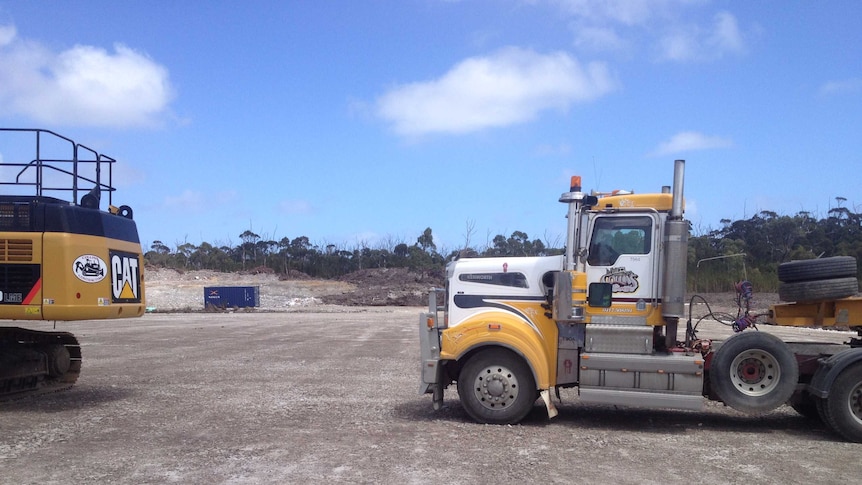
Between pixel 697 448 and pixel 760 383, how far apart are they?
4.51ft

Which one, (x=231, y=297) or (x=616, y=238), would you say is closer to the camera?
(x=616, y=238)

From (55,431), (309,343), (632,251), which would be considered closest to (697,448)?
(632,251)

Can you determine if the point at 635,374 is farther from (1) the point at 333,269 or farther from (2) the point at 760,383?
(1) the point at 333,269

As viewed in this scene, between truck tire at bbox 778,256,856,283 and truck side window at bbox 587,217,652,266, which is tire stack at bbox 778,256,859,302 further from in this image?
truck side window at bbox 587,217,652,266

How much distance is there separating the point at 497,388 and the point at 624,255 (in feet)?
7.92

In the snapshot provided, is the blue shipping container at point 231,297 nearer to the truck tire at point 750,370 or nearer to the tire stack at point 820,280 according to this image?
the truck tire at point 750,370

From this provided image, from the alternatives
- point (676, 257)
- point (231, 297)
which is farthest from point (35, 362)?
point (231, 297)

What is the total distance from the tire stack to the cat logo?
9476 millimetres

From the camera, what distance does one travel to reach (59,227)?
32.9 feet

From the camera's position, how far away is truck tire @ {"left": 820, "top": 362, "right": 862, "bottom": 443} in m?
8.52

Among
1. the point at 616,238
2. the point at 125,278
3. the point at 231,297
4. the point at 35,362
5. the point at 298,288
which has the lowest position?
the point at 298,288

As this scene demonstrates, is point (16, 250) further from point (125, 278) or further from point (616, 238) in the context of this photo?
point (616, 238)

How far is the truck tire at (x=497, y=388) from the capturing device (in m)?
9.20

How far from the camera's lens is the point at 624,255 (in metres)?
9.23
